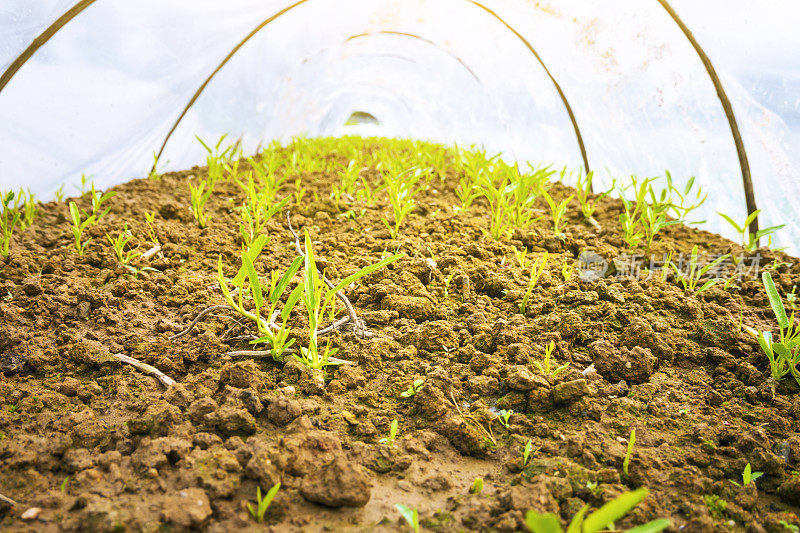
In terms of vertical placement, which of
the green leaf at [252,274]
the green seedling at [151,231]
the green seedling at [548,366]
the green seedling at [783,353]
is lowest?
the green seedling at [548,366]

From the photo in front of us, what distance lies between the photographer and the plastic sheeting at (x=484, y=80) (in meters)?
2.27

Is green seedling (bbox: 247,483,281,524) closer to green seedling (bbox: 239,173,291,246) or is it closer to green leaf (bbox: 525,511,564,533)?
green leaf (bbox: 525,511,564,533)

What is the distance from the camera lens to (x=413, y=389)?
1222 mm

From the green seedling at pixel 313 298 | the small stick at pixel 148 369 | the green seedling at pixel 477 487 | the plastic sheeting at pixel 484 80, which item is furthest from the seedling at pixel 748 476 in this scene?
the plastic sheeting at pixel 484 80

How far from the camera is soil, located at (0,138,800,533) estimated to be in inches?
33.9

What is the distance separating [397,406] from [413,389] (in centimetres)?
6

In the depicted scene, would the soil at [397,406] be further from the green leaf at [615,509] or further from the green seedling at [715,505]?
the green leaf at [615,509]

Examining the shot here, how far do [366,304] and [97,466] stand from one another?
0.96 m

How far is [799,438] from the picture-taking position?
1.06 metres

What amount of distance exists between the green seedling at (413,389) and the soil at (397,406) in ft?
0.08

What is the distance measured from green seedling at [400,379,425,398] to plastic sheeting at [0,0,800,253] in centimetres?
217

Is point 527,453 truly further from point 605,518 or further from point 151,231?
point 151,231

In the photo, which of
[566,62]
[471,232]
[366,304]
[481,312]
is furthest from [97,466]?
[566,62]

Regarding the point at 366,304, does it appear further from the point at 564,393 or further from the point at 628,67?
the point at 628,67
